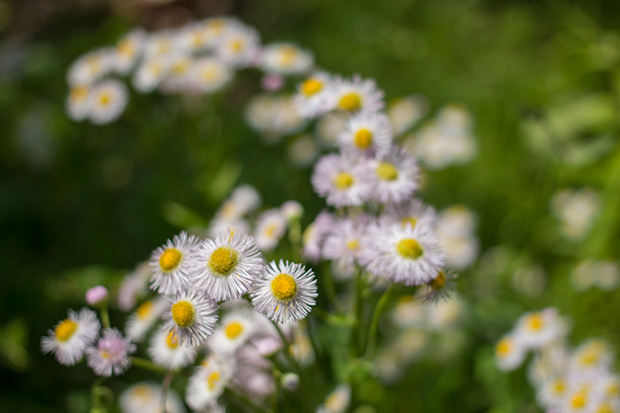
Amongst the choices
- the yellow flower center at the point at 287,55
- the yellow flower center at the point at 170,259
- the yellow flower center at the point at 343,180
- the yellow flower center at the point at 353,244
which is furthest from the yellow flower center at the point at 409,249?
the yellow flower center at the point at 287,55

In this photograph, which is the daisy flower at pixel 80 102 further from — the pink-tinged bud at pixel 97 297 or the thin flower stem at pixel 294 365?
the thin flower stem at pixel 294 365

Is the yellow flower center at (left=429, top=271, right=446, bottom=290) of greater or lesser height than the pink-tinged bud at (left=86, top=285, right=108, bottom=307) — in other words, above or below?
above

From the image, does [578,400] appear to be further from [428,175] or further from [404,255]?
[428,175]

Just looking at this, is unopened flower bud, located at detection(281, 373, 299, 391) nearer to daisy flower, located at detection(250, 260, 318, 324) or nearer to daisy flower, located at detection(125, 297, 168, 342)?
daisy flower, located at detection(250, 260, 318, 324)

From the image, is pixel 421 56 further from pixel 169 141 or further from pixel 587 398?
pixel 587 398

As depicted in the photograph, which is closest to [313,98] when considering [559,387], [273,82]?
[273,82]

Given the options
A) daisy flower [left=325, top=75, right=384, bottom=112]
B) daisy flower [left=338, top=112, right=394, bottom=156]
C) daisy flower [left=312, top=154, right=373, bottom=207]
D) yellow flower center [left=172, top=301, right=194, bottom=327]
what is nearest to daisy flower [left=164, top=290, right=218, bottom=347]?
yellow flower center [left=172, top=301, right=194, bottom=327]
